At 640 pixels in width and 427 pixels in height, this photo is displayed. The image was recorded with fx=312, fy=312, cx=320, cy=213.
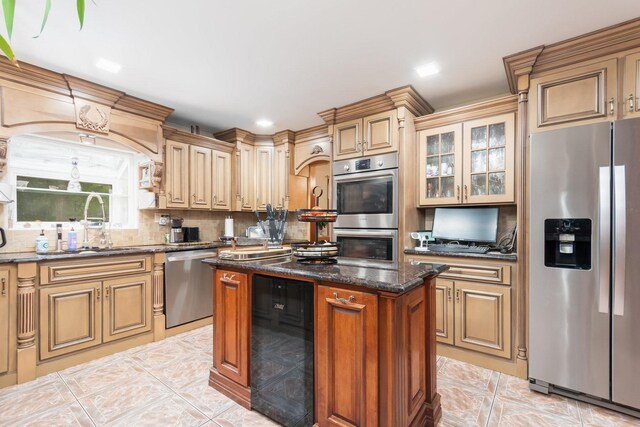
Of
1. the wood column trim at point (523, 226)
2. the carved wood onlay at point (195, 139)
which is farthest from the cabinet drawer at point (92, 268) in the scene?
the wood column trim at point (523, 226)

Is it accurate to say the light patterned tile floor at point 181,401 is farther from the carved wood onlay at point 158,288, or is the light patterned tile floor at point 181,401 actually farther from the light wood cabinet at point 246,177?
the light wood cabinet at point 246,177

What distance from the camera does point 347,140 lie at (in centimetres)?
360

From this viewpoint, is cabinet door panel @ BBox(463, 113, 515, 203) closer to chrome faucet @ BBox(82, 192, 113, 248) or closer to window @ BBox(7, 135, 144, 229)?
window @ BBox(7, 135, 144, 229)

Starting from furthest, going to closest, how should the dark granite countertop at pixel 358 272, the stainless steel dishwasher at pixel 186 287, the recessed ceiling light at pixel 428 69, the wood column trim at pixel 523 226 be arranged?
1. the stainless steel dishwasher at pixel 186 287
2. the recessed ceiling light at pixel 428 69
3. the wood column trim at pixel 523 226
4. the dark granite countertop at pixel 358 272

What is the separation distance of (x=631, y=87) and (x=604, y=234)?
1.03 metres

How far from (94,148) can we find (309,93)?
8.11 feet

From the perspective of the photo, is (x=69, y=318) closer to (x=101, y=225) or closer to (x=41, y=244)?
(x=41, y=244)

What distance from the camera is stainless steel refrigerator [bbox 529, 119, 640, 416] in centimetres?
200

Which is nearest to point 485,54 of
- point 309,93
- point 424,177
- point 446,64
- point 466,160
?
point 446,64

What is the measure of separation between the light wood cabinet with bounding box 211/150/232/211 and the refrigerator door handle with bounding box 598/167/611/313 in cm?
388

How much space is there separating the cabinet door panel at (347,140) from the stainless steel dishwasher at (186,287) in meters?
1.94

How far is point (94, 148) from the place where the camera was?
3482 millimetres

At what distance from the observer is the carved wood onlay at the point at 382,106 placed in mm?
3111

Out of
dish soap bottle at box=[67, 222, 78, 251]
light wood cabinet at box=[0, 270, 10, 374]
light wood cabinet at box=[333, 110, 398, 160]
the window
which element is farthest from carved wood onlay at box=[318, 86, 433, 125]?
light wood cabinet at box=[0, 270, 10, 374]
